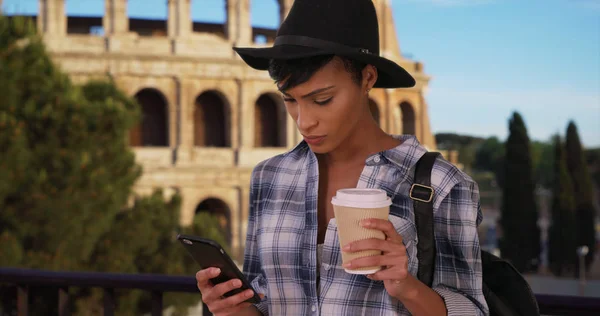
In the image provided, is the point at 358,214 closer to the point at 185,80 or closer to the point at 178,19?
the point at 185,80

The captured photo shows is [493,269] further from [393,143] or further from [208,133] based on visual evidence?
[208,133]

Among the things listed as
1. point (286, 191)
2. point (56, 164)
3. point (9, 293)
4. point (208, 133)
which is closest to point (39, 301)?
point (9, 293)

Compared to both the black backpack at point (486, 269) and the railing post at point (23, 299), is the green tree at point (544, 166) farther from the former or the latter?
the black backpack at point (486, 269)

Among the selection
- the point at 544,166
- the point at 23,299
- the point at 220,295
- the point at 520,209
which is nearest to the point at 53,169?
the point at 23,299

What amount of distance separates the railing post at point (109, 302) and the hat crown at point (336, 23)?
181 centimetres

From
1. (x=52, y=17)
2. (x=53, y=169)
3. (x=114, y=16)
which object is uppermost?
(x=114, y=16)

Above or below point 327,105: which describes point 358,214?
below

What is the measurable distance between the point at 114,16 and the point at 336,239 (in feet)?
75.9

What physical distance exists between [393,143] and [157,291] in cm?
151

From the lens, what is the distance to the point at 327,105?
1848mm

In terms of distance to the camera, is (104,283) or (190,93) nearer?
(104,283)

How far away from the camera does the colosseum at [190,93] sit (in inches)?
925

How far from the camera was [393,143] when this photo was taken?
198cm

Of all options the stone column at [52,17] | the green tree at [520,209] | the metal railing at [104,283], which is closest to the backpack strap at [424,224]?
the metal railing at [104,283]
